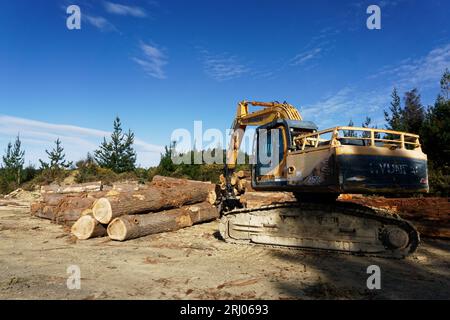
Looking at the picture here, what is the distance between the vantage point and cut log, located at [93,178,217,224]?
9.68m

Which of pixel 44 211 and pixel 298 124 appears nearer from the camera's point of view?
pixel 298 124

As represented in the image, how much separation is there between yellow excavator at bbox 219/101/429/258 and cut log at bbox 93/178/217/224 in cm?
259

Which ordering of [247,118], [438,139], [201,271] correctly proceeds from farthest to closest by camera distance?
[438,139] → [247,118] → [201,271]

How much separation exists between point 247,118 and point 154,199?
3909 mm

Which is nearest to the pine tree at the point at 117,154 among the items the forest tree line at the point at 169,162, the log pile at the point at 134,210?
the forest tree line at the point at 169,162

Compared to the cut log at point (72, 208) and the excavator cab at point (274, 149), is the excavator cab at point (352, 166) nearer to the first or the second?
the excavator cab at point (274, 149)

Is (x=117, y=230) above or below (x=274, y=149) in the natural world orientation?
below

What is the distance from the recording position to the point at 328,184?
7020 mm

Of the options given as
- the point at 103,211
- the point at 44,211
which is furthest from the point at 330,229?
the point at 44,211

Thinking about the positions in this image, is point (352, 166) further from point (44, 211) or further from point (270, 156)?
point (44, 211)

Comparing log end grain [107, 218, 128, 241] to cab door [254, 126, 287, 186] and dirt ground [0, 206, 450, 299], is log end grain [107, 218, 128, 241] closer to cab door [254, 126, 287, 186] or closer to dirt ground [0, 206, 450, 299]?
dirt ground [0, 206, 450, 299]

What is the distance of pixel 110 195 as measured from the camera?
33.3 feet

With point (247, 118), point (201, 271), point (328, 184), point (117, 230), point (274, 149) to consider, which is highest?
point (247, 118)

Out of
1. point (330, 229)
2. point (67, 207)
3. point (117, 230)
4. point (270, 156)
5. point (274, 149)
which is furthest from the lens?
point (67, 207)
